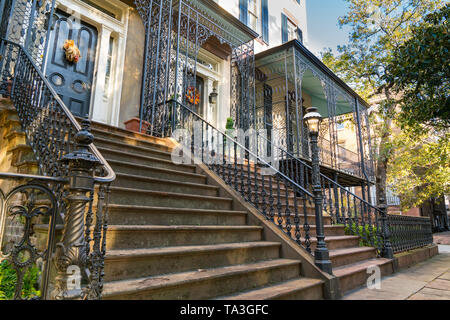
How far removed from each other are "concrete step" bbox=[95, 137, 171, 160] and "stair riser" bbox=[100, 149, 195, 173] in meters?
0.25

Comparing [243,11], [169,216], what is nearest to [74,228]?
[169,216]

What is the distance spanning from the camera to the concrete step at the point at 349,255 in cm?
425

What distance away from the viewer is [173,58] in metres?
7.95

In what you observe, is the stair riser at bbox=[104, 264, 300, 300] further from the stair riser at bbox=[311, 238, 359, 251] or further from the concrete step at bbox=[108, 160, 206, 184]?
the concrete step at bbox=[108, 160, 206, 184]

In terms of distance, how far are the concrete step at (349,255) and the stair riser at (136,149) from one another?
323cm

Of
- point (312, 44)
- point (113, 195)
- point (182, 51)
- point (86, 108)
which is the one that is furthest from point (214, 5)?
point (312, 44)

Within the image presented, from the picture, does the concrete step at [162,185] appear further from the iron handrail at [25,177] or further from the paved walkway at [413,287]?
the paved walkway at [413,287]

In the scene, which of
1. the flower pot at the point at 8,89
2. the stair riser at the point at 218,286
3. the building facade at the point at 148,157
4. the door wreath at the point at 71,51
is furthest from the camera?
the door wreath at the point at 71,51

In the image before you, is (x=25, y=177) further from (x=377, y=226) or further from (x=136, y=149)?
(x=377, y=226)

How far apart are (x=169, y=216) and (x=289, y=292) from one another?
161cm

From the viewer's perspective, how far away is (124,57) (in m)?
7.17

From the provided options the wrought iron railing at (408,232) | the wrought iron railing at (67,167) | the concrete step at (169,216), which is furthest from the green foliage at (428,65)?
the wrought iron railing at (67,167)
